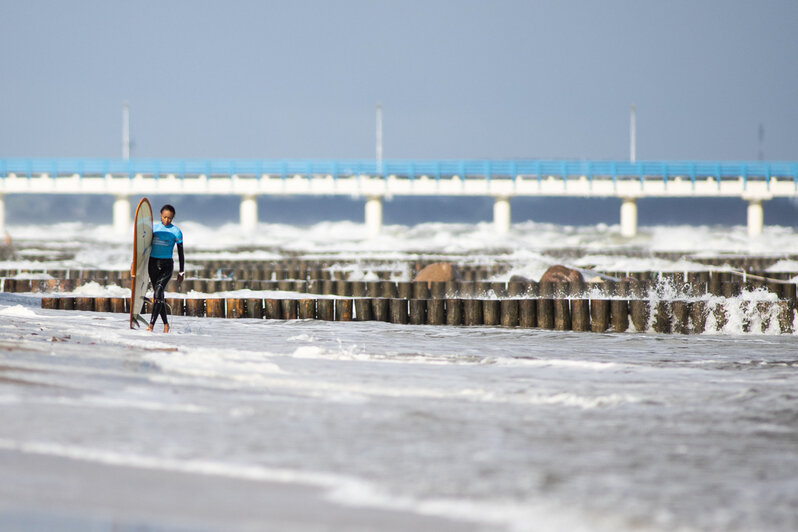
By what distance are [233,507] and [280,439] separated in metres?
0.97

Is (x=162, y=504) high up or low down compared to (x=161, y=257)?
down

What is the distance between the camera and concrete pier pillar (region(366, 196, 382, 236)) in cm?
5241

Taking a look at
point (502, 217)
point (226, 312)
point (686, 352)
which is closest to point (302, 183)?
point (502, 217)

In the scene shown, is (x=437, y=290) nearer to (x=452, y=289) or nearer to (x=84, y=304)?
(x=452, y=289)

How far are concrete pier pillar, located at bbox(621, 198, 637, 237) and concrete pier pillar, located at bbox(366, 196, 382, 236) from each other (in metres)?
14.4

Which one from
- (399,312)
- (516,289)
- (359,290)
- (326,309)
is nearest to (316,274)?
(359,290)

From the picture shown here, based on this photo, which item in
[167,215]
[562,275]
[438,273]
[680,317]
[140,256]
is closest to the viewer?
[140,256]

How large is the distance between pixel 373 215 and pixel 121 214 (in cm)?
1507

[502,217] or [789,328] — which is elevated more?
[502,217]

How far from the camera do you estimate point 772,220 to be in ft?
238

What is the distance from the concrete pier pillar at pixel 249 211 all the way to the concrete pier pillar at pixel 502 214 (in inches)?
556

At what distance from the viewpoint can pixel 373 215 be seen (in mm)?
52562

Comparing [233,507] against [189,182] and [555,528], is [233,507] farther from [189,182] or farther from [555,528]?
[189,182]

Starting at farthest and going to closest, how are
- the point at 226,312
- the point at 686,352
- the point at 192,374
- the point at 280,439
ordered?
the point at 226,312 < the point at 686,352 < the point at 192,374 < the point at 280,439
